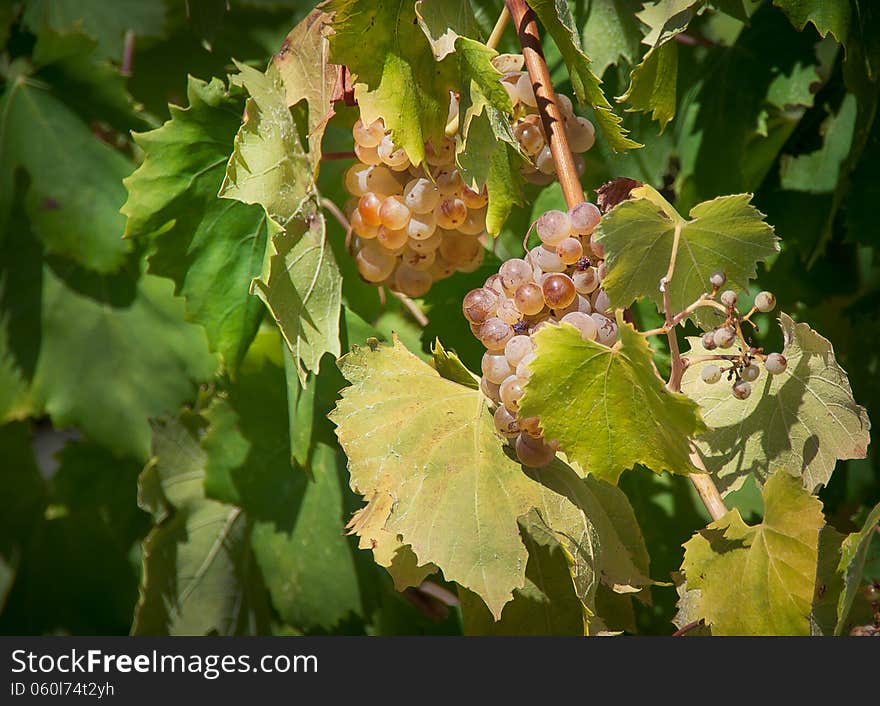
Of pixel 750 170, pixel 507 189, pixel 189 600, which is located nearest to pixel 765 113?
pixel 750 170

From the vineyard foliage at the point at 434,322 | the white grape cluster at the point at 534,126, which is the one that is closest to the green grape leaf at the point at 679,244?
the vineyard foliage at the point at 434,322

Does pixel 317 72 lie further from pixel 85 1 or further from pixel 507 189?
pixel 85 1

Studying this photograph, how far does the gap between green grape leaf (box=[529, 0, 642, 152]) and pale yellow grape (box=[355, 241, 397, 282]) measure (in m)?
0.19

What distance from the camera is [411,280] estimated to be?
2.43ft

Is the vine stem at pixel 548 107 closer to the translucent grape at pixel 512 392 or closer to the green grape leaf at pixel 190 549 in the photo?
the translucent grape at pixel 512 392

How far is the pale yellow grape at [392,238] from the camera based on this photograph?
0.70 m

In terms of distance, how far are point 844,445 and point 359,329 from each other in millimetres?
381

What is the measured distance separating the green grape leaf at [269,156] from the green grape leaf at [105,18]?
1.36ft

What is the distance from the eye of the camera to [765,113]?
89 cm

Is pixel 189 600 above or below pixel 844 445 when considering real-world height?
below

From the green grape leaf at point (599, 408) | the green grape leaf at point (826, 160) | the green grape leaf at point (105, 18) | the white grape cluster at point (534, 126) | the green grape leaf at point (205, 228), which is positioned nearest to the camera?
the green grape leaf at point (599, 408)

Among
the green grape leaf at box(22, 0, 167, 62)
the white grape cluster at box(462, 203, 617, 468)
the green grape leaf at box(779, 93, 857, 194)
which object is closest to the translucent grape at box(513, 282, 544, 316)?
the white grape cluster at box(462, 203, 617, 468)

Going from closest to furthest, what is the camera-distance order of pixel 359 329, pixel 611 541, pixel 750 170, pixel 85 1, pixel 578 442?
pixel 578 442 → pixel 611 541 → pixel 359 329 → pixel 750 170 → pixel 85 1

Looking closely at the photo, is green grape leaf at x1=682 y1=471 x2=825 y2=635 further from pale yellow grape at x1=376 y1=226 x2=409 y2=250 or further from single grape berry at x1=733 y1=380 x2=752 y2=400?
pale yellow grape at x1=376 y1=226 x2=409 y2=250
